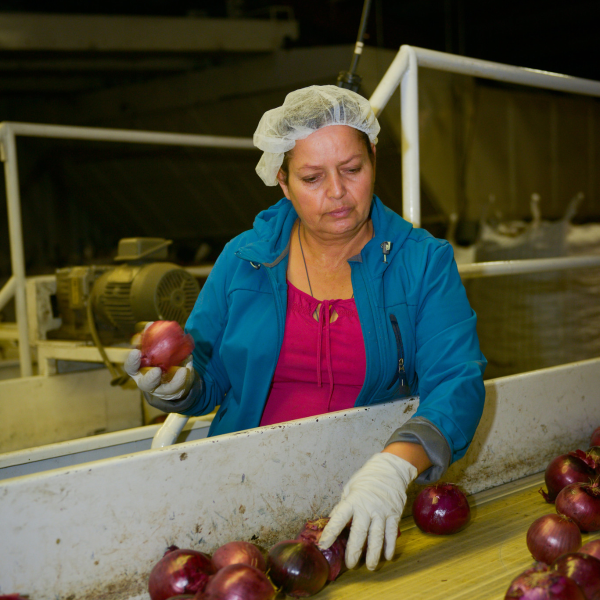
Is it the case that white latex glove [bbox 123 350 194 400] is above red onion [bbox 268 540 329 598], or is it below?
above

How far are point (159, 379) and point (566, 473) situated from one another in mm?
913

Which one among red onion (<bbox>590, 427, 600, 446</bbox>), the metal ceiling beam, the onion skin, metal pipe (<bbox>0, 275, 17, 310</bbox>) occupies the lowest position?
red onion (<bbox>590, 427, 600, 446</bbox>)

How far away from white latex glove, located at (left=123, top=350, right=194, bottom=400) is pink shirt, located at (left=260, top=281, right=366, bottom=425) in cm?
23

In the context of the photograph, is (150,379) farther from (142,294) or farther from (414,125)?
(142,294)

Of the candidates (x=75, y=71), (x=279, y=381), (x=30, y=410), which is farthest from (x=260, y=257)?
(x=75, y=71)

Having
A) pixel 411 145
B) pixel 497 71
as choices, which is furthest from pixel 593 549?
pixel 497 71

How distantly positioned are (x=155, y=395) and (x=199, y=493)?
0.36 metres

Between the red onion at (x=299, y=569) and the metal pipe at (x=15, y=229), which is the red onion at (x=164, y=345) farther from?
the metal pipe at (x=15, y=229)

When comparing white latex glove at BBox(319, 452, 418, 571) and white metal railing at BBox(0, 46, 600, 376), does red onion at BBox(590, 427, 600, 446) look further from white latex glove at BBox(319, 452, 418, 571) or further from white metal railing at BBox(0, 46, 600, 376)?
white latex glove at BBox(319, 452, 418, 571)

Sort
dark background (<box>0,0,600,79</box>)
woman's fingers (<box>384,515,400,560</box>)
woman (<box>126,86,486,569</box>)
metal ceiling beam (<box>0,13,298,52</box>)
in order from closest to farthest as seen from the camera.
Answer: woman's fingers (<box>384,515,400,560</box>)
woman (<box>126,86,486,569</box>)
metal ceiling beam (<box>0,13,298,52</box>)
dark background (<box>0,0,600,79</box>)

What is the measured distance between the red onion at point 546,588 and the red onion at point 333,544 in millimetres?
286

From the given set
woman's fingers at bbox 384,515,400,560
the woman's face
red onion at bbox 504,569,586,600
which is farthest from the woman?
red onion at bbox 504,569,586,600

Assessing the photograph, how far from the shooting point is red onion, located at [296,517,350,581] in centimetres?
106

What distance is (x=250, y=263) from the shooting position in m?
1.52
